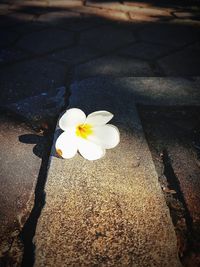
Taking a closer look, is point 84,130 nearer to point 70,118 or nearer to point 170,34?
point 70,118

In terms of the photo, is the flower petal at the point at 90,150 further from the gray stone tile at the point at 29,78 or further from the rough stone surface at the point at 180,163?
the gray stone tile at the point at 29,78

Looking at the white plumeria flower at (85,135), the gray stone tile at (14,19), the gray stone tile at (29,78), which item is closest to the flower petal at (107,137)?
the white plumeria flower at (85,135)

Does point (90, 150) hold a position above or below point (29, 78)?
above

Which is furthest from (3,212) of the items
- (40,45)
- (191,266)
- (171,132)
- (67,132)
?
(40,45)

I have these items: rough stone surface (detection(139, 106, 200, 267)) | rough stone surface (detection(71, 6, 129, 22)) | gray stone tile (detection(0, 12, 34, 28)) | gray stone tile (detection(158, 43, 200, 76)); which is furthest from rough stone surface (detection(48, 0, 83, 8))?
rough stone surface (detection(139, 106, 200, 267))

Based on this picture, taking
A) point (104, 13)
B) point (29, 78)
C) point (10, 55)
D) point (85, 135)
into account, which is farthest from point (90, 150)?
point (104, 13)

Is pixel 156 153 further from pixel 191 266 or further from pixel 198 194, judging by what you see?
pixel 191 266
